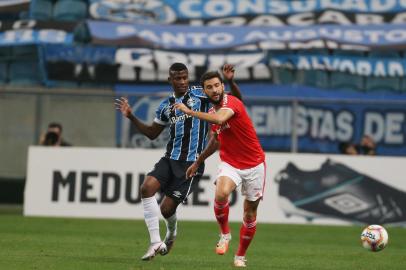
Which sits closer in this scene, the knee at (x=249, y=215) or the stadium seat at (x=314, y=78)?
the knee at (x=249, y=215)

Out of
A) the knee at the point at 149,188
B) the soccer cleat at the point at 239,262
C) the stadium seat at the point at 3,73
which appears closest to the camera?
the soccer cleat at the point at 239,262

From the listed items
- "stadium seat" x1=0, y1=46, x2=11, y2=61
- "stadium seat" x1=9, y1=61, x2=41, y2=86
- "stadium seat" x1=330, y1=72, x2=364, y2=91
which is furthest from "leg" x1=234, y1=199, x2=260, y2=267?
"stadium seat" x1=0, y1=46, x2=11, y2=61

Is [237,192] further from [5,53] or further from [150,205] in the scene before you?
[150,205]

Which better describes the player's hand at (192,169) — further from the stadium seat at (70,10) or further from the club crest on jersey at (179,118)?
the stadium seat at (70,10)

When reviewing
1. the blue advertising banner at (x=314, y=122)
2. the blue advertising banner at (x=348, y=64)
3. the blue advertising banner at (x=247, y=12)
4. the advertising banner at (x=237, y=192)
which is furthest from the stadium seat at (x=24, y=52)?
the blue advertising banner at (x=348, y=64)

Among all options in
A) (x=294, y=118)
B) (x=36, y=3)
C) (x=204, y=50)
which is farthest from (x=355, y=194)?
(x=36, y=3)

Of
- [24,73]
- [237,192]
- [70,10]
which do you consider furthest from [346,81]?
[24,73]

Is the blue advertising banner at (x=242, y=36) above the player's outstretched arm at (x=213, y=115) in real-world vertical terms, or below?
below

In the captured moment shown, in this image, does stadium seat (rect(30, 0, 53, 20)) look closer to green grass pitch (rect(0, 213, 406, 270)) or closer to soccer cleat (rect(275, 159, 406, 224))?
green grass pitch (rect(0, 213, 406, 270))

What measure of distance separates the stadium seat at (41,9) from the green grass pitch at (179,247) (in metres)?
6.29

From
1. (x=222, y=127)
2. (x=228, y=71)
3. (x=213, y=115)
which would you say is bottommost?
(x=222, y=127)

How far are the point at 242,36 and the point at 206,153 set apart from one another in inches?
465

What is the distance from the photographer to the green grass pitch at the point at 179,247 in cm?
1128

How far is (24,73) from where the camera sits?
2253 centimetres
